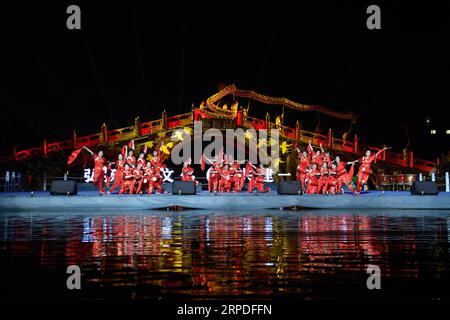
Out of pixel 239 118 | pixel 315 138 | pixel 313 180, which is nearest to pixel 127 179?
pixel 313 180

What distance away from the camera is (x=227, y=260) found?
17.9 ft

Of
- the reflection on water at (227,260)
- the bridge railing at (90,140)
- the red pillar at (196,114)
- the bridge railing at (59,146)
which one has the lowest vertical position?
the reflection on water at (227,260)

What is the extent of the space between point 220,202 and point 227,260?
Result: 9104mm

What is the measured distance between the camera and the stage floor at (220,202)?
557 inches

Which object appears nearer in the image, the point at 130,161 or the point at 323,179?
the point at 323,179

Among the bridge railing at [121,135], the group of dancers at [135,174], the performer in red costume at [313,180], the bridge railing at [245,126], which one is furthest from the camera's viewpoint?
the bridge railing at [121,135]

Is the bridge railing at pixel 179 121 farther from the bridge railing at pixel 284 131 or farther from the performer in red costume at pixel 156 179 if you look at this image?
the performer in red costume at pixel 156 179

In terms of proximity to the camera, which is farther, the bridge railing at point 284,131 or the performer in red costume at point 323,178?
the bridge railing at point 284,131

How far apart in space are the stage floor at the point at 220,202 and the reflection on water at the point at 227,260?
5214 mm

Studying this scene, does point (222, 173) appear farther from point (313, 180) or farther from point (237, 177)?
point (313, 180)

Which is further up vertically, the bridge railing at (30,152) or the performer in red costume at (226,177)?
the bridge railing at (30,152)

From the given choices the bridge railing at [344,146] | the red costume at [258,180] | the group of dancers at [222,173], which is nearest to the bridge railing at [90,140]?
the group of dancers at [222,173]

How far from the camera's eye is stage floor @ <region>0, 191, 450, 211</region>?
1416 centimetres

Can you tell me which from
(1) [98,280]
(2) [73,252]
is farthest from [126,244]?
(1) [98,280]
